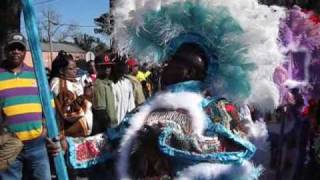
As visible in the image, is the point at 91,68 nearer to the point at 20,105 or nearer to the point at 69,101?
the point at 69,101

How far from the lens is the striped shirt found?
198 inches

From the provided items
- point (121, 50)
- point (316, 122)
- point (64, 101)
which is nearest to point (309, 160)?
point (316, 122)

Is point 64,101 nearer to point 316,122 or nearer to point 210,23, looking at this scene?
point 316,122

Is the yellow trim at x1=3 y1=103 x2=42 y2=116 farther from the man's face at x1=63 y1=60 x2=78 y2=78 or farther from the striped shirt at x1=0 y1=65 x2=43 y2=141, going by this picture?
the man's face at x1=63 y1=60 x2=78 y2=78

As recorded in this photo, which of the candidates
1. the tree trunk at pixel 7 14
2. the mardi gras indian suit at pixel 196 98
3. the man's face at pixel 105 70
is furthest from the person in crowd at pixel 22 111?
the tree trunk at pixel 7 14

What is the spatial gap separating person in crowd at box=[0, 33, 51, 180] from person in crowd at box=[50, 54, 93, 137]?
791 mm

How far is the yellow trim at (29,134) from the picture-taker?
5.02 metres

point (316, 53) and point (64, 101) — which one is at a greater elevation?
point (316, 53)

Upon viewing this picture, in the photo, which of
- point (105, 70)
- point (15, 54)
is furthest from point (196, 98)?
point (105, 70)

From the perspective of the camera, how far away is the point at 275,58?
11.6 feet

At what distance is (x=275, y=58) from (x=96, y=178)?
1.15m

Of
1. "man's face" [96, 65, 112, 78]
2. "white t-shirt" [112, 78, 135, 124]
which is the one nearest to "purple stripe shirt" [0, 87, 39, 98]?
"white t-shirt" [112, 78, 135, 124]

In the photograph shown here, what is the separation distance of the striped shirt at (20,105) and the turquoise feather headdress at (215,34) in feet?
5.67

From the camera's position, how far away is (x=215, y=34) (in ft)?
11.3
